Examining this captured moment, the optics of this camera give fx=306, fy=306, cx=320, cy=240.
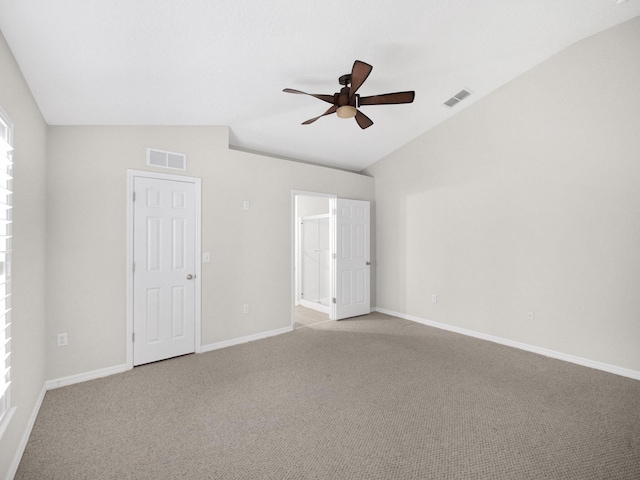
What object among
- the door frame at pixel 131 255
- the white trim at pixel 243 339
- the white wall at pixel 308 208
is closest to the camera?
the door frame at pixel 131 255

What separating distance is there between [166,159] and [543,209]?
4326 mm

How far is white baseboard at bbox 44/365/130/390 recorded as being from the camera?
2.75 m

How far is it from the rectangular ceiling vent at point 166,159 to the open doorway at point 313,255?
8.16ft

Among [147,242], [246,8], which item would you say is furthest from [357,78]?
[147,242]

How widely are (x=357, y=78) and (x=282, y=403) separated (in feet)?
8.86

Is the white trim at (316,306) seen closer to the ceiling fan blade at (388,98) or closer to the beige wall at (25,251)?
the ceiling fan blade at (388,98)

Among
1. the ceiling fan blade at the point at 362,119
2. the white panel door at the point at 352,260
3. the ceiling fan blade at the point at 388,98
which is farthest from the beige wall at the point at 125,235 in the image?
the ceiling fan blade at the point at 388,98

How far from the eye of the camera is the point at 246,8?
1.99 m

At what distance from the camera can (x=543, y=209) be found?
140 inches

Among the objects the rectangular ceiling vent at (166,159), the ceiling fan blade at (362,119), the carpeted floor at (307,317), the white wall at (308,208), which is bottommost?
the carpeted floor at (307,317)

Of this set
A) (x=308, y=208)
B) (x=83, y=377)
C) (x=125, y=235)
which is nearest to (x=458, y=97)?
(x=308, y=208)

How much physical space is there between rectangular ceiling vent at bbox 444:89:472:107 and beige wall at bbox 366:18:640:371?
12.1 inches

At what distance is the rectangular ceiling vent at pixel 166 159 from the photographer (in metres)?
3.27

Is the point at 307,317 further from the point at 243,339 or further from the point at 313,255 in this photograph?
the point at 243,339
